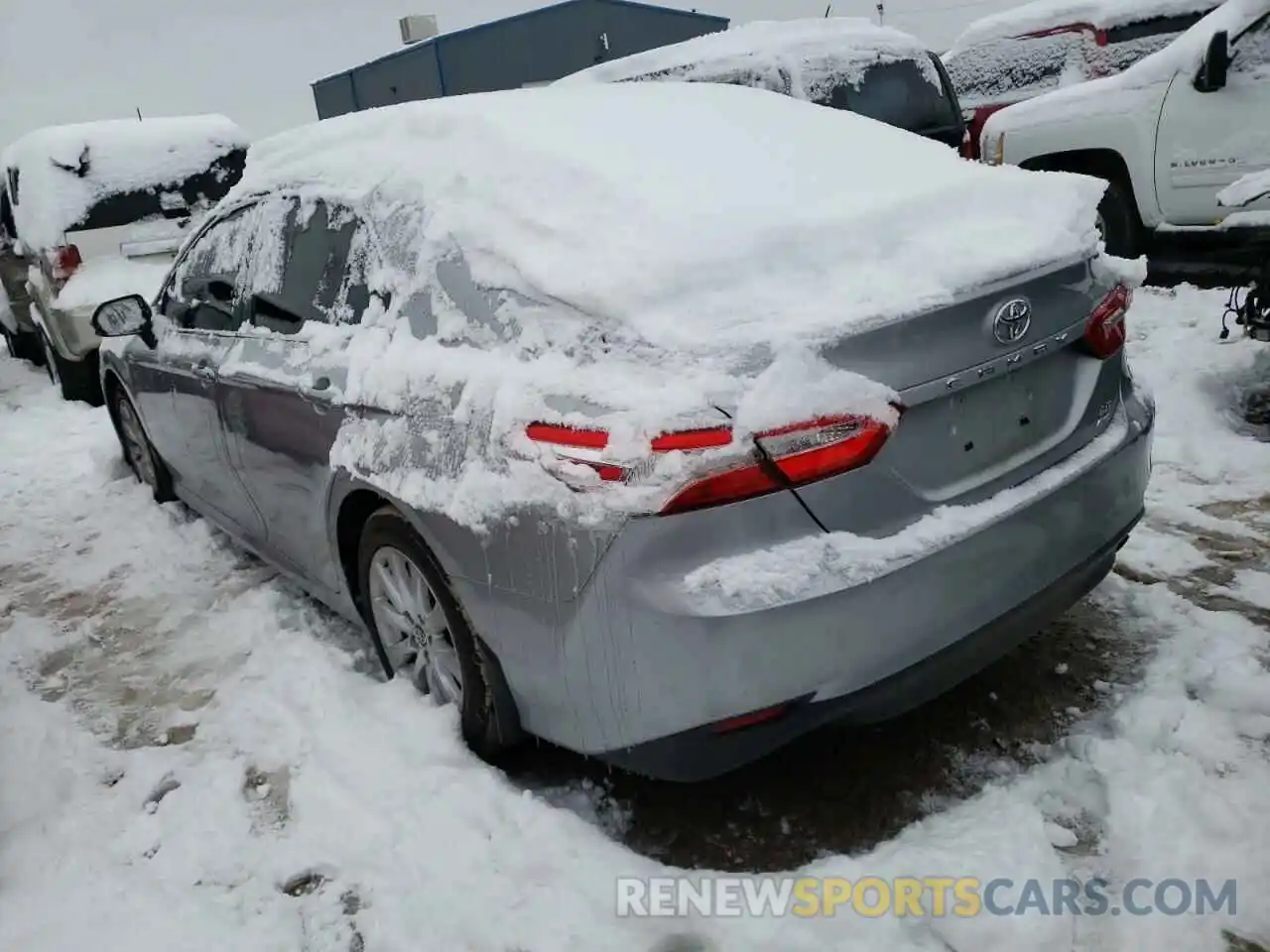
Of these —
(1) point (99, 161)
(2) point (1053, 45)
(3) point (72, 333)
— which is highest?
(1) point (99, 161)

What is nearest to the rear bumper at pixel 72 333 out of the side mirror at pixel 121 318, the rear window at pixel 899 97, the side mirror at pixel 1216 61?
the side mirror at pixel 121 318

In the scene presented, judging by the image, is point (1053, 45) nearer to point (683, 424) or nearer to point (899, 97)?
point (899, 97)

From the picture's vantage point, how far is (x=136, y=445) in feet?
18.6

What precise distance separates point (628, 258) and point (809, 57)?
22.3 feet

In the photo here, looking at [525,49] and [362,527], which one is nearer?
[362,527]

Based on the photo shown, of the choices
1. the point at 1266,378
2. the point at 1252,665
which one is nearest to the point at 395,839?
the point at 1252,665

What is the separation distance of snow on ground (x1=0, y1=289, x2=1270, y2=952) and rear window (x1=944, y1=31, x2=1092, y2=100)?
26.4 feet

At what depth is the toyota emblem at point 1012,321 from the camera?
2.26 metres

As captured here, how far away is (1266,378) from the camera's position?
501 cm

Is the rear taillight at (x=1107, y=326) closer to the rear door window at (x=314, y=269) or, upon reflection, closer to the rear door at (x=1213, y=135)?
the rear door window at (x=314, y=269)

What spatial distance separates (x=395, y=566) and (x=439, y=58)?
65.6 ft

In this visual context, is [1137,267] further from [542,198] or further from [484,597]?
[484,597]

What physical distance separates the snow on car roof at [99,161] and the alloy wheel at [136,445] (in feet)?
9.34

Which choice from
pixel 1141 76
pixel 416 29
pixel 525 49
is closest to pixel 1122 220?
pixel 1141 76
